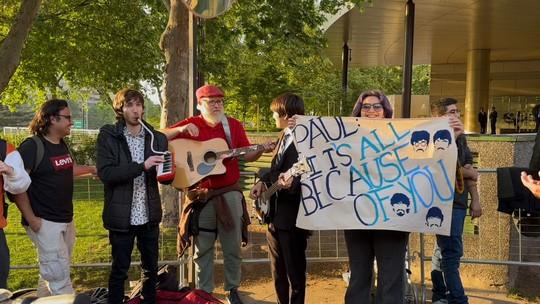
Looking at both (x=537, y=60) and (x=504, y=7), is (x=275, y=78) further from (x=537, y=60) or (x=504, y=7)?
(x=537, y=60)

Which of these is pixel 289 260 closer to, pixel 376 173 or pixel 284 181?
pixel 284 181

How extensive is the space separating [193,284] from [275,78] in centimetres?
2343

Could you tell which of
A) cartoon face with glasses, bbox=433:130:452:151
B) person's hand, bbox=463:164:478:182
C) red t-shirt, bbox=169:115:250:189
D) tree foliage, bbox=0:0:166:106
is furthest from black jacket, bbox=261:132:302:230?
tree foliage, bbox=0:0:166:106

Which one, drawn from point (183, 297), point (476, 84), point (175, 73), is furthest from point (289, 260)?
point (476, 84)

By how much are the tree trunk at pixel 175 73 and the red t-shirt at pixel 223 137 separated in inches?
182

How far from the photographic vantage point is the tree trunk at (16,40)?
10703 millimetres

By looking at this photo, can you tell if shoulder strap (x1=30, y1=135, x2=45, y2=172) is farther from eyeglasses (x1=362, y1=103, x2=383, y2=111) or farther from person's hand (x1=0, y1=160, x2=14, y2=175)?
eyeglasses (x1=362, y1=103, x2=383, y2=111)

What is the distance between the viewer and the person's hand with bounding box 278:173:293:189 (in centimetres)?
432

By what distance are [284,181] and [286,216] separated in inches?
14.7

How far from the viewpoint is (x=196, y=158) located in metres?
5.00

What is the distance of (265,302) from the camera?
19.4 ft

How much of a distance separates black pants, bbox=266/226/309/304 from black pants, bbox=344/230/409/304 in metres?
0.64

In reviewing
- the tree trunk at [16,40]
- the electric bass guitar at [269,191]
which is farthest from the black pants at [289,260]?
the tree trunk at [16,40]

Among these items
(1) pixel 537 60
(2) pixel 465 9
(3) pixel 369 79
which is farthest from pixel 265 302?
(3) pixel 369 79
